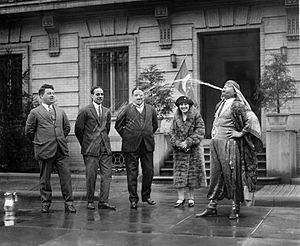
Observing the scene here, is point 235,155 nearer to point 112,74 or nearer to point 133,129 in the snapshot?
point 133,129

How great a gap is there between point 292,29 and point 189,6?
3.05 meters

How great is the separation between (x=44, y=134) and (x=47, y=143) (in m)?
0.16

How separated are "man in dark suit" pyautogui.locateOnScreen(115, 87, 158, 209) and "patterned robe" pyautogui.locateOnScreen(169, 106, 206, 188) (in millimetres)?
500

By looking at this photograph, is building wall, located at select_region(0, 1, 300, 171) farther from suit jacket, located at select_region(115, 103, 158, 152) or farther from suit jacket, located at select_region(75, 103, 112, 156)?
suit jacket, located at select_region(75, 103, 112, 156)

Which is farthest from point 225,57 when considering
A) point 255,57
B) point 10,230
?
point 10,230

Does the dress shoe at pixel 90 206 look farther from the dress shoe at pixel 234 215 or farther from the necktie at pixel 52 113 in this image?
the dress shoe at pixel 234 215

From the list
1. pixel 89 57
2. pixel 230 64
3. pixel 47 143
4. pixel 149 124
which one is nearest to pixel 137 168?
pixel 149 124

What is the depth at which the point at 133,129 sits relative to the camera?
9406mm

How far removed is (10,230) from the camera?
7332 millimetres

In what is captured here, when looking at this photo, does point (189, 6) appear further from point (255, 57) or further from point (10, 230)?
point (10, 230)

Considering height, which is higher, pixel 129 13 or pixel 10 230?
pixel 129 13

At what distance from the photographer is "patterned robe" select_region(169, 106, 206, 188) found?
9234mm

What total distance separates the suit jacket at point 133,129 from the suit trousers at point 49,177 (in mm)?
1126

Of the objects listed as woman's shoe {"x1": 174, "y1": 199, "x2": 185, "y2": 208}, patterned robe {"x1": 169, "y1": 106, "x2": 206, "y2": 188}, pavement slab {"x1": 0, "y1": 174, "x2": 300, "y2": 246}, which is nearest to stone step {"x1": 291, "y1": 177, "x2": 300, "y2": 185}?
pavement slab {"x1": 0, "y1": 174, "x2": 300, "y2": 246}
